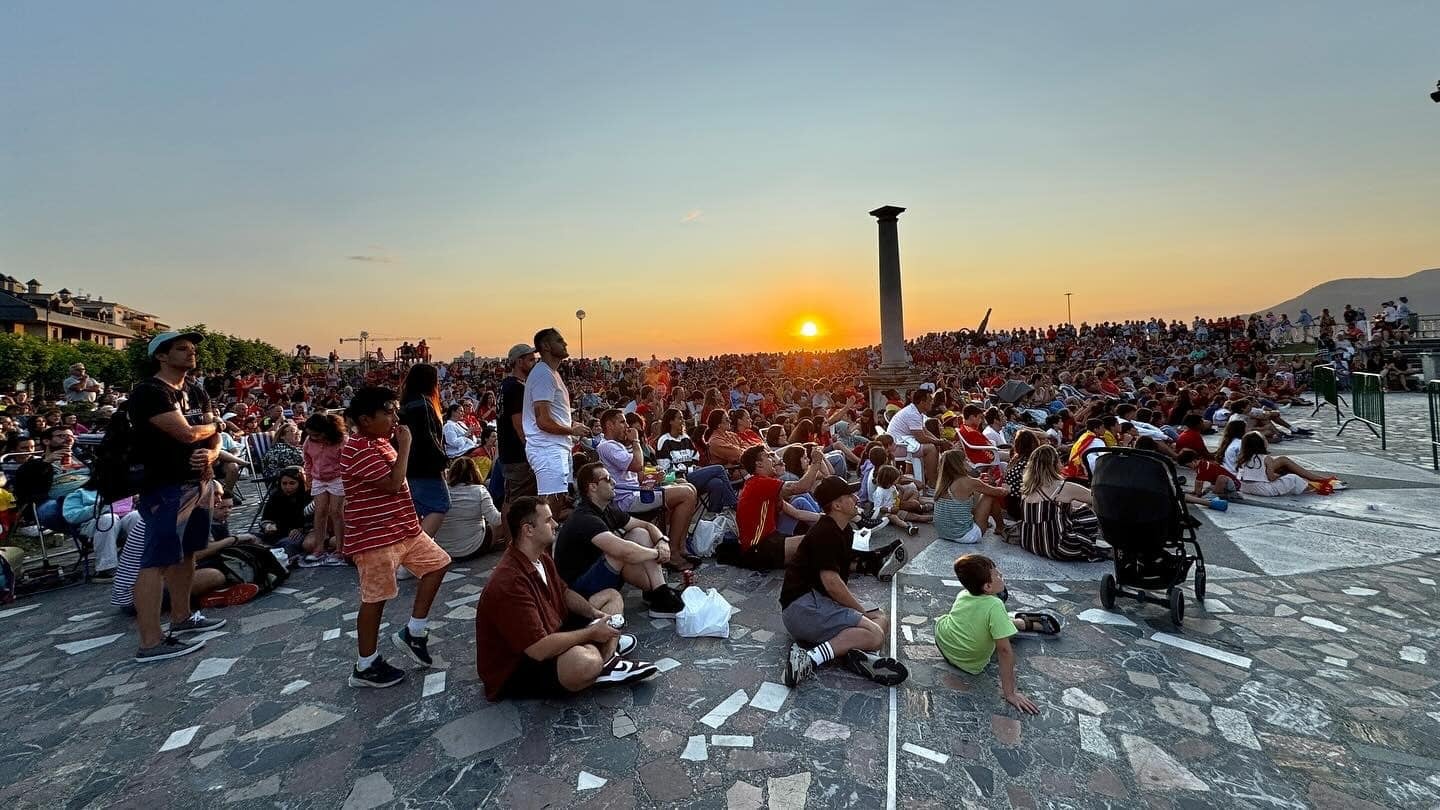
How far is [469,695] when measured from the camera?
3836 mm

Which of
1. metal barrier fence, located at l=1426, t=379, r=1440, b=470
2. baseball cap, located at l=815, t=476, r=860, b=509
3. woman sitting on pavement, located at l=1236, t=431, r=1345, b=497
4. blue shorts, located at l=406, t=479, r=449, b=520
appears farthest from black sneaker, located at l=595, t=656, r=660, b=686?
metal barrier fence, located at l=1426, t=379, r=1440, b=470

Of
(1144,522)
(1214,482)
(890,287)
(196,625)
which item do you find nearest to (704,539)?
(1144,522)

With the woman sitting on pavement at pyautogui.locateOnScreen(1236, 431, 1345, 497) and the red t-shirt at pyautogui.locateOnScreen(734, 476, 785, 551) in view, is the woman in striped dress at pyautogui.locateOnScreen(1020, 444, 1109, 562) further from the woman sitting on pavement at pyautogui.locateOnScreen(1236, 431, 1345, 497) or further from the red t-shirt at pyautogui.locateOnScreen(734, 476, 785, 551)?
the woman sitting on pavement at pyautogui.locateOnScreen(1236, 431, 1345, 497)

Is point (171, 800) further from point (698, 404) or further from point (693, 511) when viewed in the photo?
point (698, 404)

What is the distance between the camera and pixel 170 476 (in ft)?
13.6

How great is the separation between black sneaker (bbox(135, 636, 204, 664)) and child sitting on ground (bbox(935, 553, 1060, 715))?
5158 millimetres

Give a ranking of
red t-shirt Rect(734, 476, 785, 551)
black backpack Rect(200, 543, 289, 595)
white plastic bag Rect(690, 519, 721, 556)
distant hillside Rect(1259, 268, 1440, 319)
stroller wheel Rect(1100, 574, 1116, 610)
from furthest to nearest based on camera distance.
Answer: distant hillside Rect(1259, 268, 1440, 319) → white plastic bag Rect(690, 519, 721, 556) → red t-shirt Rect(734, 476, 785, 551) → black backpack Rect(200, 543, 289, 595) → stroller wheel Rect(1100, 574, 1116, 610)

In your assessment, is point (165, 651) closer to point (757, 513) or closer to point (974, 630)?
point (757, 513)

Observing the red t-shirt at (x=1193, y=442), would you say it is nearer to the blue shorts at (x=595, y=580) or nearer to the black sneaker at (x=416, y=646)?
the blue shorts at (x=595, y=580)

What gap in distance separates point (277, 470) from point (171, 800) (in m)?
5.83

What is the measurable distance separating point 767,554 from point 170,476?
4545 mm

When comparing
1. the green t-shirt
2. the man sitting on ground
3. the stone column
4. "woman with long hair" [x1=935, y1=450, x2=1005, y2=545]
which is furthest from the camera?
the stone column

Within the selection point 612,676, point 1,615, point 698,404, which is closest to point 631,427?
point 612,676

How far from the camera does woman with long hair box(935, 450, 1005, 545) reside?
6.87 m
